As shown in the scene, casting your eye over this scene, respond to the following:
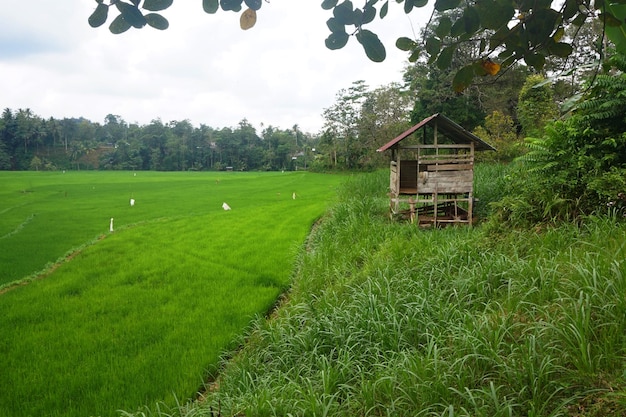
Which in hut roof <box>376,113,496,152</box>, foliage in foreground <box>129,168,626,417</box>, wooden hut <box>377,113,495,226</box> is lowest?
foliage in foreground <box>129,168,626,417</box>

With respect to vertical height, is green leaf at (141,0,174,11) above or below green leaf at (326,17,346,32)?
above

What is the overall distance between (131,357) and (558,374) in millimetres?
3938

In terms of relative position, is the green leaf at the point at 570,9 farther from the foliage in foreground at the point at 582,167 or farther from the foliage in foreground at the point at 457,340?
the foliage in foreground at the point at 582,167

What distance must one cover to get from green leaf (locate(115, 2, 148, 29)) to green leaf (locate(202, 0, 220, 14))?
0.64ft

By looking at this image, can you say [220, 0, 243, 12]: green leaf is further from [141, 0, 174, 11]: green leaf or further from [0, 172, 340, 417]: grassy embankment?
[0, 172, 340, 417]: grassy embankment

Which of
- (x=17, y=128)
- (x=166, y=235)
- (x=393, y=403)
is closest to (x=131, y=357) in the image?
(x=393, y=403)

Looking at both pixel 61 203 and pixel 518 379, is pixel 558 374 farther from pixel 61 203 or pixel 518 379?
pixel 61 203

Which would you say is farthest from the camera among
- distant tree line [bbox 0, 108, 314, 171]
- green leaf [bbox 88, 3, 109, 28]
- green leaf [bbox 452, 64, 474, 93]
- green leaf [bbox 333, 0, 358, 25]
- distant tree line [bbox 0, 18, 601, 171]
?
distant tree line [bbox 0, 108, 314, 171]

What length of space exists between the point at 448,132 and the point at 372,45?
7903 millimetres

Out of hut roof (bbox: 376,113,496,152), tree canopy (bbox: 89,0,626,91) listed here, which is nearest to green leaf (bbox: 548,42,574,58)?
tree canopy (bbox: 89,0,626,91)

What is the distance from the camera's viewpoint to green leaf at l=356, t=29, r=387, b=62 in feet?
3.55

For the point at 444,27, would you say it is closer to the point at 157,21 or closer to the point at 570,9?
the point at 570,9

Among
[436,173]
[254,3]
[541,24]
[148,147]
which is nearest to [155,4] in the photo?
[254,3]

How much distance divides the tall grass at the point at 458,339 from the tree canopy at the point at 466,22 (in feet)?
5.06
